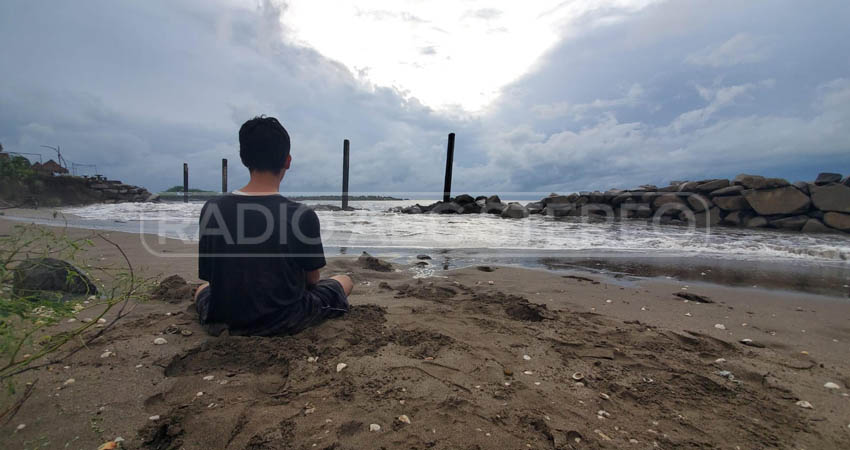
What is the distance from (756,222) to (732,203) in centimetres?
80

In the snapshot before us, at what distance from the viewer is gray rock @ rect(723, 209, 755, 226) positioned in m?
10.0

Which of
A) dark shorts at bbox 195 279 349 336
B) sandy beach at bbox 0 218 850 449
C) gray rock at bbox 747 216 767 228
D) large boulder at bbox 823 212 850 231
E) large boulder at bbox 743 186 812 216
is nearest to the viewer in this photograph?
sandy beach at bbox 0 218 850 449

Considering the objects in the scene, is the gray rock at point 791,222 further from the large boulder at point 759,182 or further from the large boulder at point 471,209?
the large boulder at point 471,209

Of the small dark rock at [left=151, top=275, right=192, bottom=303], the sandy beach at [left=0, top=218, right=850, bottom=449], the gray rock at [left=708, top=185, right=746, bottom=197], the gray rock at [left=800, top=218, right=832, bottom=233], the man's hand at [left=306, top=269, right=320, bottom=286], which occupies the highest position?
the gray rock at [left=708, top=185, right=746, bottom=197]

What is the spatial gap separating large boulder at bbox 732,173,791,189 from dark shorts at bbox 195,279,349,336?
489 inches

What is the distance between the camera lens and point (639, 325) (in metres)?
2.59

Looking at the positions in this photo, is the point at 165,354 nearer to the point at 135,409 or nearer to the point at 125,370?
the point at 125,370

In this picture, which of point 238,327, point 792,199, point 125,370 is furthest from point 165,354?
point 792,199

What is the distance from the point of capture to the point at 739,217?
1016 centimetres

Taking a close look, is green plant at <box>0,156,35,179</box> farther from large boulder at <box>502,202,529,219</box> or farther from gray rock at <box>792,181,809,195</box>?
gray rock at <box>792,181,809,195</box>

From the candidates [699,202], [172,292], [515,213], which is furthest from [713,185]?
[172,292]

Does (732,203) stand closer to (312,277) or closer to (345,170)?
(312,277)

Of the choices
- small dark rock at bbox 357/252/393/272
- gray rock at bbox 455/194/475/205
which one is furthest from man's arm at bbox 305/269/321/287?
gray rock at bbox 455/194/475/205

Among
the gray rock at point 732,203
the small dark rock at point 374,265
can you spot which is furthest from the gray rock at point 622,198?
the small dark rock at point 374,265
